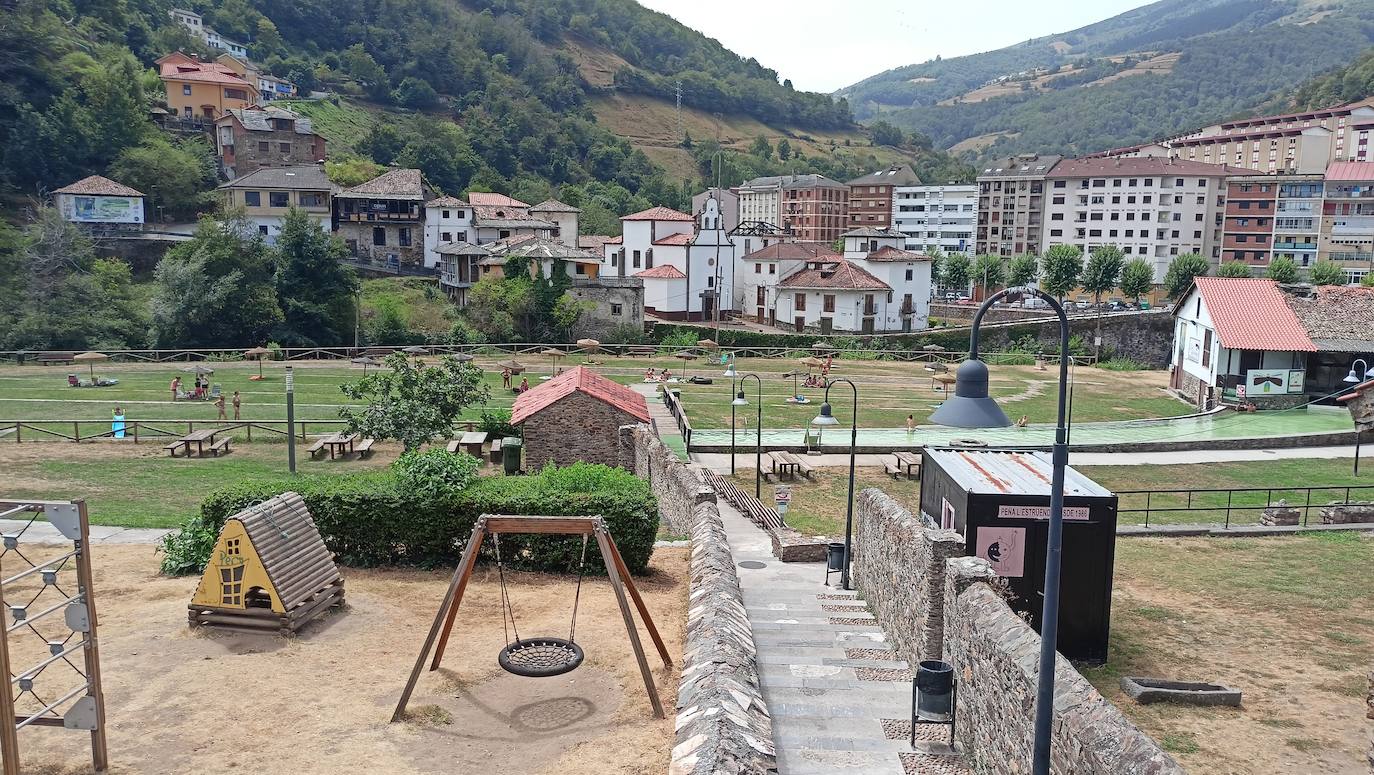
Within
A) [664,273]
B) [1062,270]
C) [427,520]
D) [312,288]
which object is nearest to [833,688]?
[427,520]

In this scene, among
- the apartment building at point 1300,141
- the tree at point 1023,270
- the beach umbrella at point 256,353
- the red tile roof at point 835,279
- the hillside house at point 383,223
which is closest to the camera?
the beach umbrella at point 256,353

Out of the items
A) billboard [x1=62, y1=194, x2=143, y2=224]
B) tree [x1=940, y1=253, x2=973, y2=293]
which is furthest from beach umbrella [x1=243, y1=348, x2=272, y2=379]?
tree [x1=940, y1=253, x2=973, y2=293]

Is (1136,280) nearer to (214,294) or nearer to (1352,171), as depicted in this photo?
(1352,171)

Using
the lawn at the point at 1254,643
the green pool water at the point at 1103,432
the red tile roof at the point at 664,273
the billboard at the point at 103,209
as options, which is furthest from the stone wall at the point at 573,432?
the billboard at the point at 103,209

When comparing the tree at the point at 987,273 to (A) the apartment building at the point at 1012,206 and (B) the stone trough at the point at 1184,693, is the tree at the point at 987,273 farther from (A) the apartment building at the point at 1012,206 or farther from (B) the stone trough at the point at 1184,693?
(B) the stone trough at the point at 1184,693

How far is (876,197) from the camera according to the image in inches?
5089

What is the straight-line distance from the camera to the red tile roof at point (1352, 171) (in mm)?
100312

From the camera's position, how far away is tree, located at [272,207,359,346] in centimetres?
6291

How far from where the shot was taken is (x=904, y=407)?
Answer: 45.1m

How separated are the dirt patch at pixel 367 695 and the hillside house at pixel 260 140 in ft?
288

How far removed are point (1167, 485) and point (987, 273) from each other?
7047cm

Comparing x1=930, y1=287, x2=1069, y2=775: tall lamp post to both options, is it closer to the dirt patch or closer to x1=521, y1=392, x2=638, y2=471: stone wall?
the dirt patch

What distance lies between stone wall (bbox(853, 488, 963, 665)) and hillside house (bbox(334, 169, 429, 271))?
72.5 meters

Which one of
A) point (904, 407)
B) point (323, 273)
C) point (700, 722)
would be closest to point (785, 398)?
point (904, 407)
